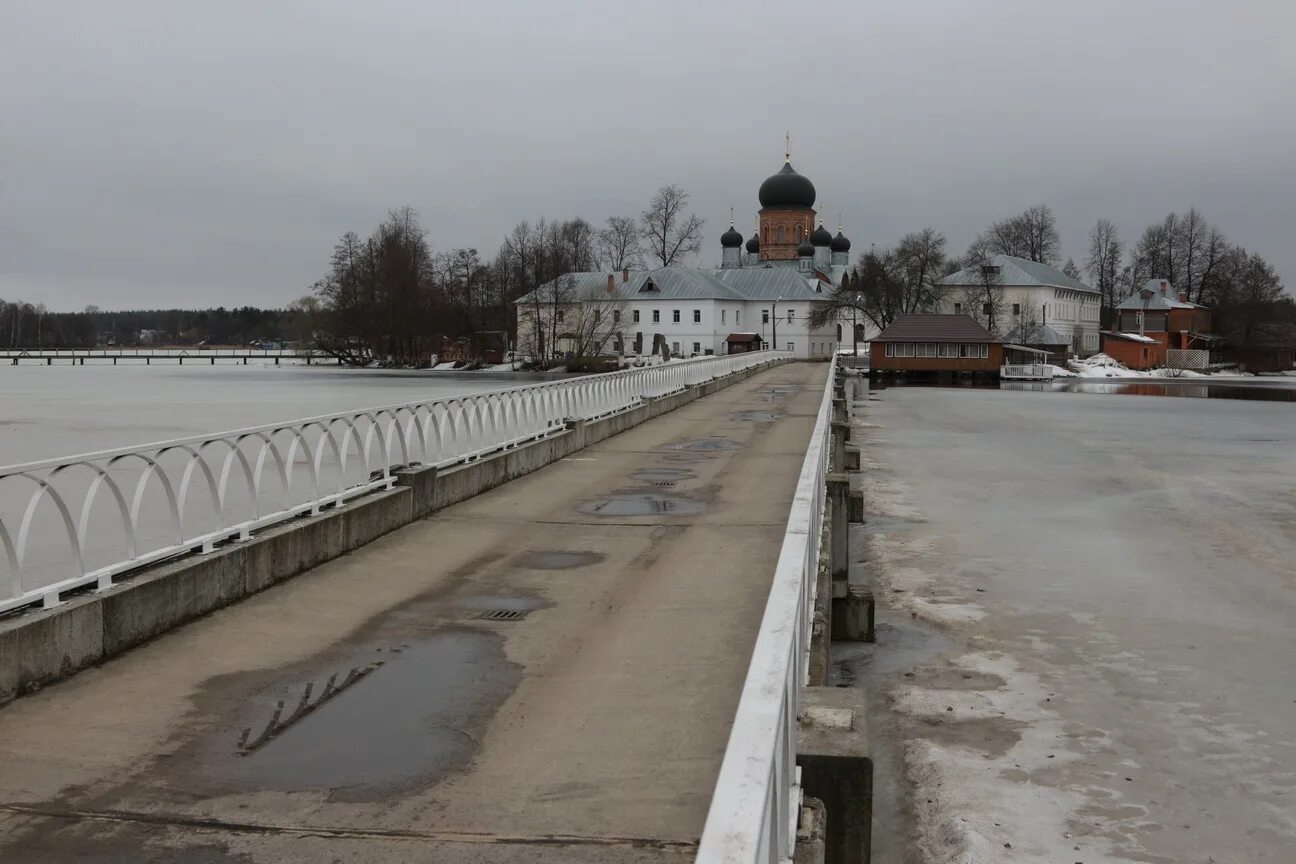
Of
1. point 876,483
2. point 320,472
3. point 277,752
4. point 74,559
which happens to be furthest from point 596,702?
point 876,483

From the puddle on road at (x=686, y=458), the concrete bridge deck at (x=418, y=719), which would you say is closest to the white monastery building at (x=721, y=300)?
the puddle on road at (x=686, y=458)

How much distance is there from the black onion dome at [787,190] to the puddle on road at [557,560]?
374ft

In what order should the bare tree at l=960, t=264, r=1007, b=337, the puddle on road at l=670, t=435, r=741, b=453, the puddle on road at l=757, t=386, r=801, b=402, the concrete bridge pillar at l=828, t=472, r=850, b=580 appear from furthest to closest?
the bare tree at l=960, t=264, r=1007, b=337
the puddle on road at l=757, t=386, r=801, b=402
the puddle on road at l=670, t=435, r=741, b=453
the concrete bridge pillar at l=828, t=472, r=850, b=580

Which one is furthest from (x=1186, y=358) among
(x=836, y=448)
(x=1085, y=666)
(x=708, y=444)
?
(x=1085, y=666)

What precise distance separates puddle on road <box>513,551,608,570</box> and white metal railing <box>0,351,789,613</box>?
1945 millimetres

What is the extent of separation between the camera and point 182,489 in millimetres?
9062

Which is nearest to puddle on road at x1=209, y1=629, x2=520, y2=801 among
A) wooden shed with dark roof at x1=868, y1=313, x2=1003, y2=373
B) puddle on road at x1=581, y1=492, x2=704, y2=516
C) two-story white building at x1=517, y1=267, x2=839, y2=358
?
puddle on road at x1=581, y1=492, x2=704, y2=516

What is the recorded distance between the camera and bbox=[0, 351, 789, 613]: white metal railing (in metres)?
7.85

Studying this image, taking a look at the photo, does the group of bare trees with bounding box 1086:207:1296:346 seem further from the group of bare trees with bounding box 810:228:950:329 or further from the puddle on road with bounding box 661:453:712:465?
the puddle on road with bounding box 661:453:712:465

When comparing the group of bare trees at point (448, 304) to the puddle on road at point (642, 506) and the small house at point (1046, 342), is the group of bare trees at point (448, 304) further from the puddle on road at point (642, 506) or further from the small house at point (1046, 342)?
the puddle on road at point (642, 506)

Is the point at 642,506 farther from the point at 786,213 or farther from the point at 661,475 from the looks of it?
the point at 786,213

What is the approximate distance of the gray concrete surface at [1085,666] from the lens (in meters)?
7.61

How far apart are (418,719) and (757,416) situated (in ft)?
85.3

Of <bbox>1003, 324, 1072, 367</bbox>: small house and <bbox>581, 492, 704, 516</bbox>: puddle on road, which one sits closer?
<bbox>581, 492, 704, 516</bbox>: puddle on road
